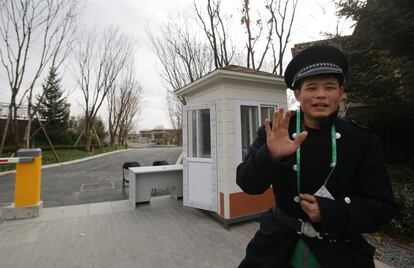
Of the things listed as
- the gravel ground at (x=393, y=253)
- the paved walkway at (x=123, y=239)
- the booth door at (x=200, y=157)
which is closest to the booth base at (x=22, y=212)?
the paved walkway at (x=123, y=239)

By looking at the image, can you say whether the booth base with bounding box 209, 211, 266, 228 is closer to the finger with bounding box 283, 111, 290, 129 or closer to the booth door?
the booth door

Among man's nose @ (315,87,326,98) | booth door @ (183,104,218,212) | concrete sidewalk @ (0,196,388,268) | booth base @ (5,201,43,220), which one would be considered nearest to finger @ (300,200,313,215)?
A: man's nose @ (315,87,326,98)

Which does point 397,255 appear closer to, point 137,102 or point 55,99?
point 55,99

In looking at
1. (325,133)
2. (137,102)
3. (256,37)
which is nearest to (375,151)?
(325,133)

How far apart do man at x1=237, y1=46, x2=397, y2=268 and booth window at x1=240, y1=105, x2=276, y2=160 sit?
301 centimetres

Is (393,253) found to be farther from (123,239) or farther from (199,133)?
(123,239)

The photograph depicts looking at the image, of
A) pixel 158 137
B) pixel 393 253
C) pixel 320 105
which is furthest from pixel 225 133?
pixel 158 137

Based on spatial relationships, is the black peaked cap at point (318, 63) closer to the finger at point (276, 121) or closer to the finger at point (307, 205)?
the finger at point (276, 121)

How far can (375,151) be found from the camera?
923mm

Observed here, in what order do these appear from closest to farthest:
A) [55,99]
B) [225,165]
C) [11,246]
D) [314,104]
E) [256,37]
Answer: [314,104] → [11,246] → [225,165] → [256,37] → [55,99]

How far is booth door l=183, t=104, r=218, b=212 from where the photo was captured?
12.9ft

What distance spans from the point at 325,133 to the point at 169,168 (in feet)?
14.3

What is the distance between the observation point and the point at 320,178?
2.94ft

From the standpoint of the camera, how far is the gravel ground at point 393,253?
102 inches
